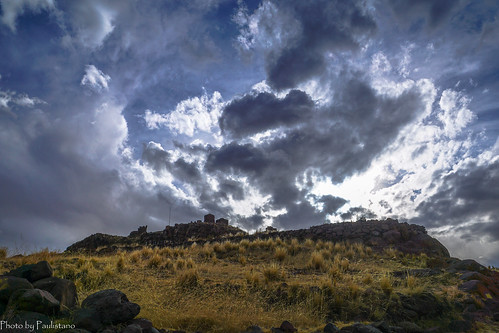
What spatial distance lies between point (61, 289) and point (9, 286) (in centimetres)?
116

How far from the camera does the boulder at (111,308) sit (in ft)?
24.3

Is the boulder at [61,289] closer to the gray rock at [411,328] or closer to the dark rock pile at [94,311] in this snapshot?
the dark rock pile at [94,311]

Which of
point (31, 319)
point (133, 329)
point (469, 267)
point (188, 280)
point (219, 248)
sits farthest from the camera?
point (219, 248)

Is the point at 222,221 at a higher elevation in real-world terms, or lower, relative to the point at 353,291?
higher

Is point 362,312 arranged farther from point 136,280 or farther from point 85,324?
point 136,280

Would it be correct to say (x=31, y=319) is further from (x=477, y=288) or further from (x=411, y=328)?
(x=477, y=288)

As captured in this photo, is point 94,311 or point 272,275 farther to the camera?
point 272,275

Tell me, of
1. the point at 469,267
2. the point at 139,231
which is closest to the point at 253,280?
the point at 469,267

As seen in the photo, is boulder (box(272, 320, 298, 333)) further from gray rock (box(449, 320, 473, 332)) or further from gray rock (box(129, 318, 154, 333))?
gray rock (box(449, 320, 473, 332))

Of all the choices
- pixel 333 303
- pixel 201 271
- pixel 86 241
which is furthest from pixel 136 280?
pixel 86 241

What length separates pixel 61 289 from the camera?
8320 mm

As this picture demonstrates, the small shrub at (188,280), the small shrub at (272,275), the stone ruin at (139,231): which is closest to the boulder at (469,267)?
the small shrub at (272,275)

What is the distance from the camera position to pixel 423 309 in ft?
33.2

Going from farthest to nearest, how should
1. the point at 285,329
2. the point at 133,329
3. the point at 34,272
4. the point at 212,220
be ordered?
1. the point at 212,220
2. the point at 34,272
3. the point at 285,329
4. the point at 133,329
